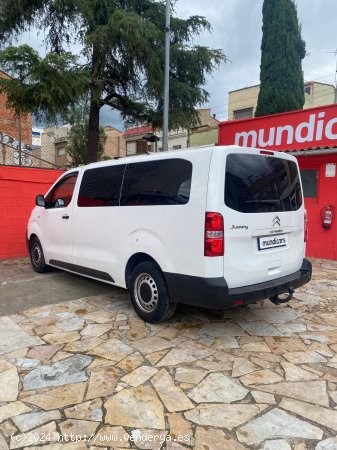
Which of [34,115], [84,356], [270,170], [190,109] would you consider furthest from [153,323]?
[190,109]

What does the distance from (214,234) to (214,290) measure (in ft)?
1.70

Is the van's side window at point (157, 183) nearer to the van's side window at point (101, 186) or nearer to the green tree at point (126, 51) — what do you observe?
the van's side window at point (101, 186)

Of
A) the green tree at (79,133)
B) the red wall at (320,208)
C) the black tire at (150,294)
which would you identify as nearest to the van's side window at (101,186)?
the black tire at (150,294)

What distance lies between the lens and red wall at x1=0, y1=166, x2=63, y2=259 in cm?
752

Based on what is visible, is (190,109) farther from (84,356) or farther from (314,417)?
(314,417)

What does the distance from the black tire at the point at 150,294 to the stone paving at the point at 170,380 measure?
177 millimetres

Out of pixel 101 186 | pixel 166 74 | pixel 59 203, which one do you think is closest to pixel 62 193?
pixel 59 203

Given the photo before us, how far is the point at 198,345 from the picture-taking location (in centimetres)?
361

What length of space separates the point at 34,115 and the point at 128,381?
25.9ft

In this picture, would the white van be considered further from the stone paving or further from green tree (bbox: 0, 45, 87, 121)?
green tree (bbox: 0, 45, 87, 121)

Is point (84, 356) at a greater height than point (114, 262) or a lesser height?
lesser

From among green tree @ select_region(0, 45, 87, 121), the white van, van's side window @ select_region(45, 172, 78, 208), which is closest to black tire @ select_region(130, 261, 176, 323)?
the white van

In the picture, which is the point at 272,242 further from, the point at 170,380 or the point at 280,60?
the point at 280,60

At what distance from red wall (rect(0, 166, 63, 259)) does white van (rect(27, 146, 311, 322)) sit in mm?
3455
